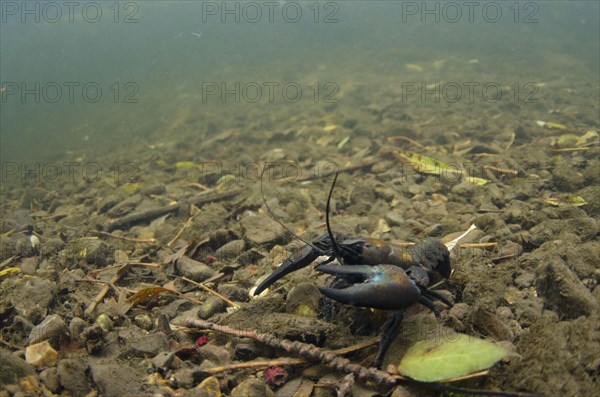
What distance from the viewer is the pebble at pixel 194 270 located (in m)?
3.60

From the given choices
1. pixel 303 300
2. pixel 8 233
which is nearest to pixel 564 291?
pixel 303 300

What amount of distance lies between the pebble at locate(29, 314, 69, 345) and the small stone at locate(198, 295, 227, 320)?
89cm

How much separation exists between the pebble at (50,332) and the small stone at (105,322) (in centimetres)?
21

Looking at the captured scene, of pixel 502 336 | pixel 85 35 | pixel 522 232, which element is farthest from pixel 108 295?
pixel 85 35

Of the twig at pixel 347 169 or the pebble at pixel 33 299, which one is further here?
the twig at pixel 347 169

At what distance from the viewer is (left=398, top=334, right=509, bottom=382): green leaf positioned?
191 cm

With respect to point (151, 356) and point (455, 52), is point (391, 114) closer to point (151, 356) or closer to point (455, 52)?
point (151, 356)

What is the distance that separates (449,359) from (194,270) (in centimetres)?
240

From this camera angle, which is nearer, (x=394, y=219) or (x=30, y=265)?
(x=30, y=265)

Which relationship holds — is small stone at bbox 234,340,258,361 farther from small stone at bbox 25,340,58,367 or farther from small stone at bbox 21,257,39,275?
small stone at bbox 21,257,39,275

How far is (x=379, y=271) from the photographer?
7.43 ft

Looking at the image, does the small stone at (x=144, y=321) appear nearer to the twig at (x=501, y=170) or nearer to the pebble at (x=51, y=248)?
the pebble at (x=51, y=248)

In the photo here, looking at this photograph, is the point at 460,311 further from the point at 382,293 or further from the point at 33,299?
the point at 33,299

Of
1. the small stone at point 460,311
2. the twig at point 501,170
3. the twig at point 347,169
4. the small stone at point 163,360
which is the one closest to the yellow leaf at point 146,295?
the small stone at point 163,360
